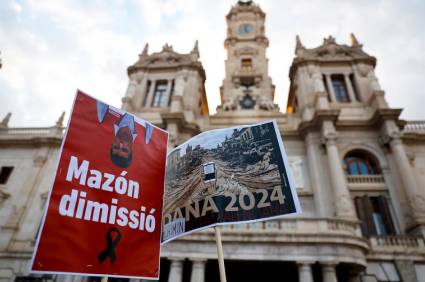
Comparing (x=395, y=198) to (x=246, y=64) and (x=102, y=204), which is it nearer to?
(x=102, y=204)

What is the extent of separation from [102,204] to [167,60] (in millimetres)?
26047

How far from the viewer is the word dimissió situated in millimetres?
3994

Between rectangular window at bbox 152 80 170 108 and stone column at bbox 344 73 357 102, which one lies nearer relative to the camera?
stone column at bbox 344 73 357 102

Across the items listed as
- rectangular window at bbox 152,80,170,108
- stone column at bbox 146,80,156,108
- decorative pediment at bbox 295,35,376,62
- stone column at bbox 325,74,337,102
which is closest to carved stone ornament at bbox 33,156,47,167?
stone column at bbox 146,80,156,108

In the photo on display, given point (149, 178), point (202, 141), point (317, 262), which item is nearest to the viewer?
point (149, 178)

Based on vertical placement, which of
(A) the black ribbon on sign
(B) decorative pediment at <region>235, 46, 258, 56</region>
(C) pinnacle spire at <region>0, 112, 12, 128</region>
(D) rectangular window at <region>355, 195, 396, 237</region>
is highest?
(B) decorative pediment at <region>235, 46, 258, 56</region>

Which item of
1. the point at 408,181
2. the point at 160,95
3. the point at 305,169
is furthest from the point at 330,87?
the point at 160,95

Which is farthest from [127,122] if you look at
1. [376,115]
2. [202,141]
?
[376,115]

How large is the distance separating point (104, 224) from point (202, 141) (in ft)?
8.43

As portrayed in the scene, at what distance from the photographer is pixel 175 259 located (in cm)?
1292

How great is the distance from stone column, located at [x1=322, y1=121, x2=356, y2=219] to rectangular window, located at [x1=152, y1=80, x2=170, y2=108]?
45.7 feet

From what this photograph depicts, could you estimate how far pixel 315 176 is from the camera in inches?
737

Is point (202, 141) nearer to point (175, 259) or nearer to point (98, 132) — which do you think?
point (98, 132)

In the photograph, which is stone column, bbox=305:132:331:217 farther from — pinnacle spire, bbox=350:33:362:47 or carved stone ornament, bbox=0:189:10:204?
carved stone ornament, bbox=0:189:10:204
